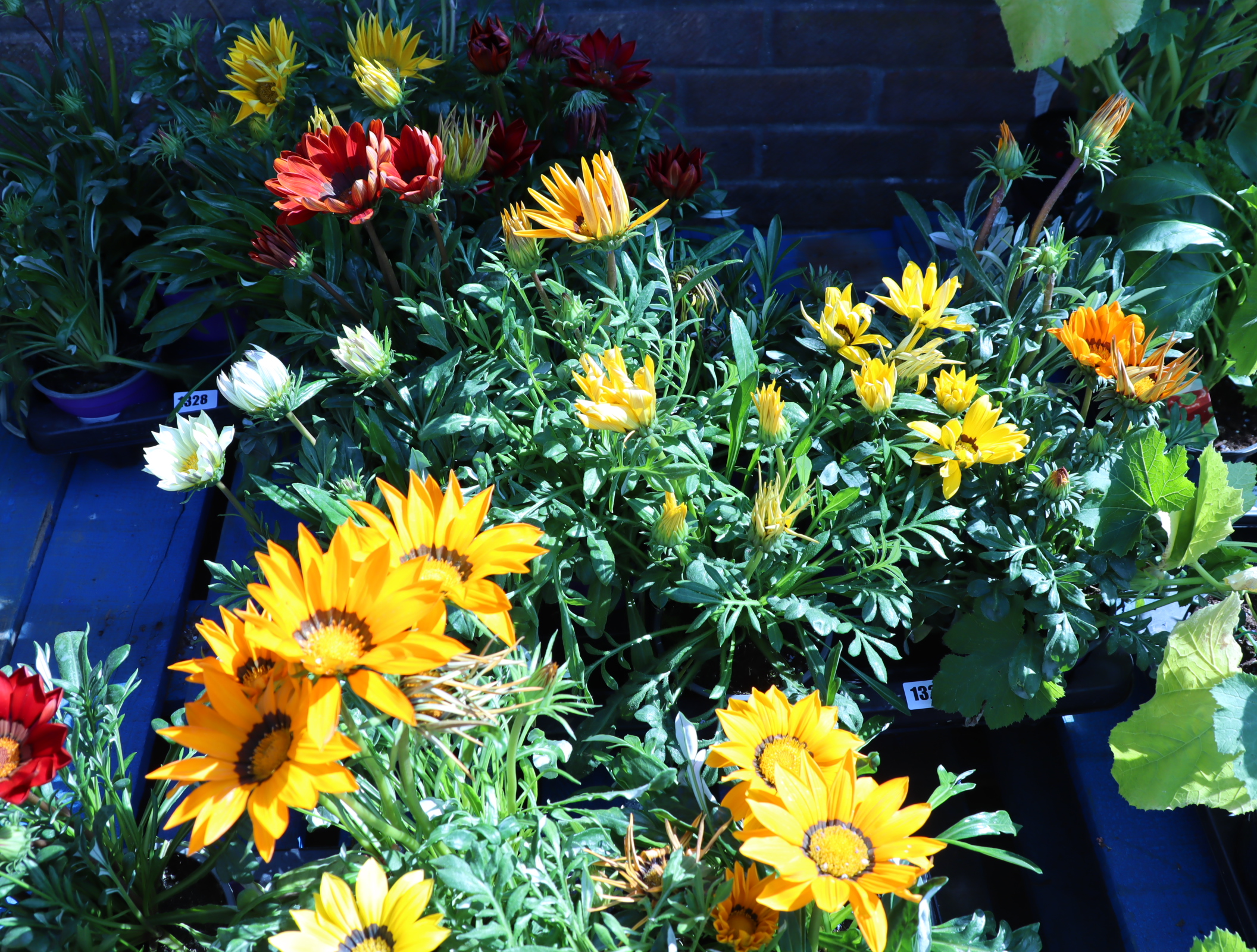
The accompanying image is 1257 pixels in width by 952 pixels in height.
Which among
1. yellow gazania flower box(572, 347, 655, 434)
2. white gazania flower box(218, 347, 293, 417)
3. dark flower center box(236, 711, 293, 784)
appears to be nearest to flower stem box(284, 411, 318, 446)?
white gazania flower box(218, 347, 293, 417)

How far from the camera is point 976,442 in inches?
38.2

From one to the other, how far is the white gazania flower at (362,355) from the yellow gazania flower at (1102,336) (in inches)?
26.7

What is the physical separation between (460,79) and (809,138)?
81 cm

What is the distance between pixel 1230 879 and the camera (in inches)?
41.5

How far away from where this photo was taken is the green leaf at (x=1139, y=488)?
0.95 m

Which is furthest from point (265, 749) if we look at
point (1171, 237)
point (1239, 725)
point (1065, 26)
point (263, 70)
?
point (1171, 237)

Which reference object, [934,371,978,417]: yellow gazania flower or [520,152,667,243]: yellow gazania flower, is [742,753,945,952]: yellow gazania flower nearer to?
[934,371,978,417]: yellow gazania flower

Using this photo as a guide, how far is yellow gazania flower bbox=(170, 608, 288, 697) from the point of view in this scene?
1.89 ft

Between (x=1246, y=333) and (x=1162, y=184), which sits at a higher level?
(x=1162, y=184)

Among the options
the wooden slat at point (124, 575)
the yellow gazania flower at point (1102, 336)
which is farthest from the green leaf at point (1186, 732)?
the wooden slat at point (124, 575)

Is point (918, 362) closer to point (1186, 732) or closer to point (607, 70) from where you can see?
point (1186, 732)

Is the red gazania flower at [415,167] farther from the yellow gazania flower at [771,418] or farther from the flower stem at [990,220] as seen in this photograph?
the flower stem at [990,220]

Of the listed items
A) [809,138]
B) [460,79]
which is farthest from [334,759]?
[809,138]

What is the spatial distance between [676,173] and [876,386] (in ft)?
1.43
